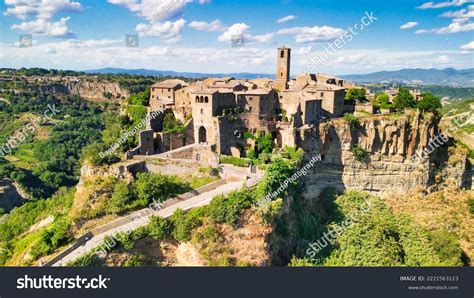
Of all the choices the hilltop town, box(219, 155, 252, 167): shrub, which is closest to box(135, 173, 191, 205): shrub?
the hilltop town

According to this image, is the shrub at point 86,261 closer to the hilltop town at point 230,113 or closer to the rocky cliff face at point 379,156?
the hilltop town at point 230,113

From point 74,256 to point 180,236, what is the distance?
7.64 meters

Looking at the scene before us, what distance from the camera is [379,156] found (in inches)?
2016

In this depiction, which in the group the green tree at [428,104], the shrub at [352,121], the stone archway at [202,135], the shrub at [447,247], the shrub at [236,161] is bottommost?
the shrub at [447,247]

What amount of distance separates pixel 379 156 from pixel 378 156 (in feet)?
0.46

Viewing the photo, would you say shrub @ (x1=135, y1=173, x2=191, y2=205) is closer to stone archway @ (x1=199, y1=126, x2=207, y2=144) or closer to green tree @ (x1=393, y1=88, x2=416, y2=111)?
stone archway @ (x1=199, y1=126, x2=207, y2=144)

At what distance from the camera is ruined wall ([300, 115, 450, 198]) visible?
49.9m

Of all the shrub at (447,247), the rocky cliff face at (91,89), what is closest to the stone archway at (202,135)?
the shrub at (447,247)

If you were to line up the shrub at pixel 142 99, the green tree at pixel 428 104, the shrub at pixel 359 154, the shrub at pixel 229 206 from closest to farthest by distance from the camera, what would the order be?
the shrub at pixel 229 206
the shrub at pixel 359 154
the shrub at pixel 142 99
the green tree at pixel 428 104

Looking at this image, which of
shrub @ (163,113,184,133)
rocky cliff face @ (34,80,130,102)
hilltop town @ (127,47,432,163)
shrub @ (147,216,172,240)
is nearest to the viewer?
shrub @ (147,216,172,240)

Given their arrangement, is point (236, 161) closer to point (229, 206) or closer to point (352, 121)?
point (229, 206)

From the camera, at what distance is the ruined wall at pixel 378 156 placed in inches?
1964

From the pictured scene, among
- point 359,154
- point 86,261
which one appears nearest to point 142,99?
point 86,261

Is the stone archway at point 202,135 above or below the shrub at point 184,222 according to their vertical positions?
above
